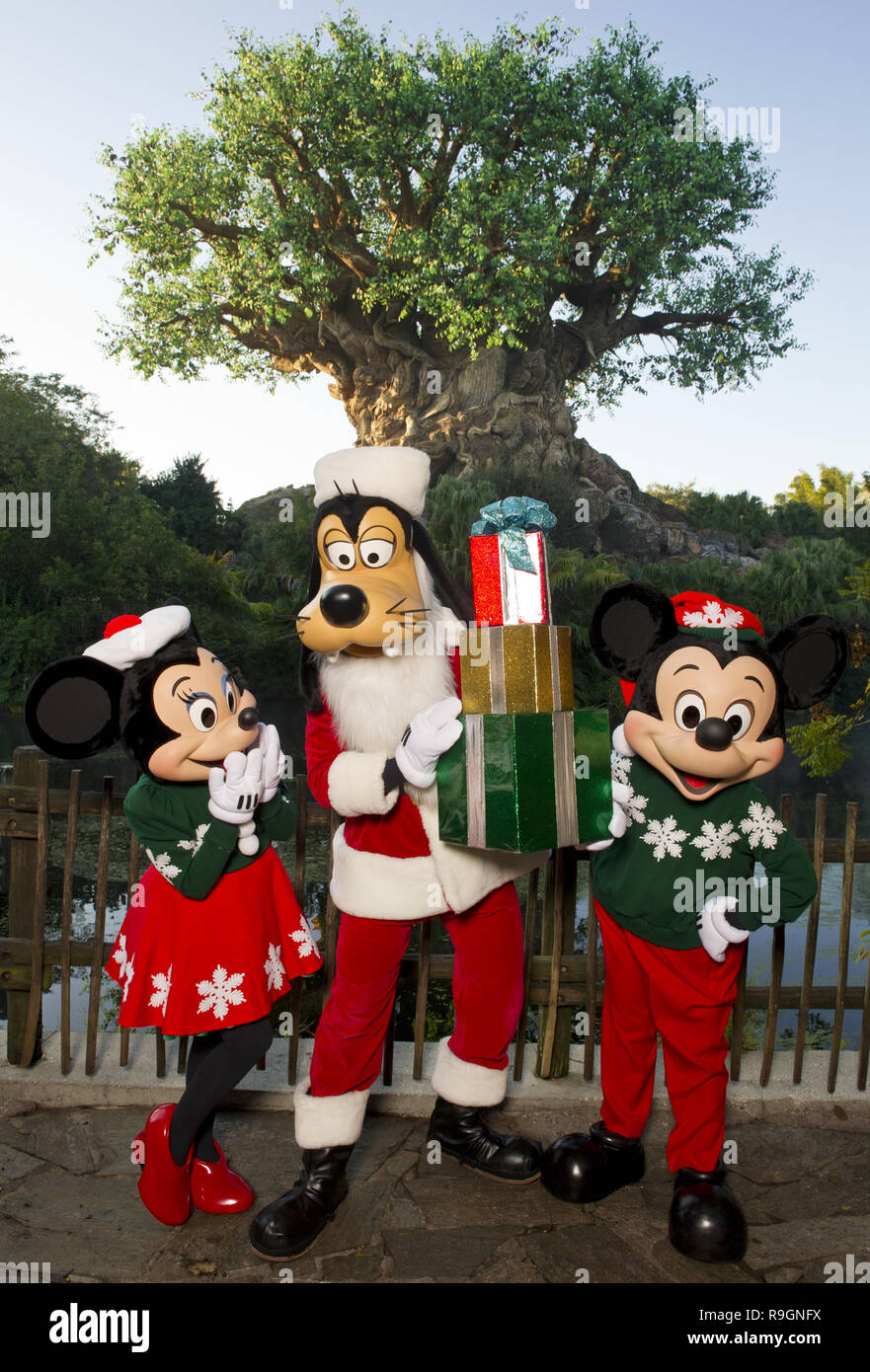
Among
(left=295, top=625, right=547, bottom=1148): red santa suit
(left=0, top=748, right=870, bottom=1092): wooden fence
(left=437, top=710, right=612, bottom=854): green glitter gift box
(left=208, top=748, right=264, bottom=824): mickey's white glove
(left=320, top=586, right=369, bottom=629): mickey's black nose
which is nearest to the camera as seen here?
(left=437, top=710, right=612, bottom=854): green glitter gift box

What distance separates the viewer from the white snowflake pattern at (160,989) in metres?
2.57

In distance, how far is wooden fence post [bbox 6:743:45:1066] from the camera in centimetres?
336

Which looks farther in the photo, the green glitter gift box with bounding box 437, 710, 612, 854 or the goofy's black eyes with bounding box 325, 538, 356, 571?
the goofy's black eyes with bounding box 325, 538, 356, 571

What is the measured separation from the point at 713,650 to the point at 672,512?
26530 millimetres

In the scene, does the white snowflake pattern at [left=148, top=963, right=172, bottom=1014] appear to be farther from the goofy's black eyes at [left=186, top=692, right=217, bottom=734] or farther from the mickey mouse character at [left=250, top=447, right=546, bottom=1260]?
the goofy's black eyes at [left=186, top=692, right=217, bottom=734]

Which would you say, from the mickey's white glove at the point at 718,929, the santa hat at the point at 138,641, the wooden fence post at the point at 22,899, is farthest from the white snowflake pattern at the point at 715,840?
the wooden fence post at the point at 22,899

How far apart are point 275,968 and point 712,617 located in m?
1.58

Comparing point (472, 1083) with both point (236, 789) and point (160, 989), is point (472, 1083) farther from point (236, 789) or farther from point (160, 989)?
point (236, 789)

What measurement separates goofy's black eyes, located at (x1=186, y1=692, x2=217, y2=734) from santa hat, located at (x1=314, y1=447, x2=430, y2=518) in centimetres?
67

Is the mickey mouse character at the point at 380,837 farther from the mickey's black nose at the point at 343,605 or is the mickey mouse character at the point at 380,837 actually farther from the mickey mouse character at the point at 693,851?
the mickey mouse character at the point at 693,851

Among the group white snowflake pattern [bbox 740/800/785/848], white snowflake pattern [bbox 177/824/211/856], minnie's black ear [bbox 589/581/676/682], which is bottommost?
white snowflake pattern [bbox 177/824/211/856]

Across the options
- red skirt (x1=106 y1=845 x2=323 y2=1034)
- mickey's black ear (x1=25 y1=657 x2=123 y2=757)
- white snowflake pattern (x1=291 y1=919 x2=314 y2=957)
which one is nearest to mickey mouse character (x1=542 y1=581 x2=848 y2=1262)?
white snowflake pattern (x1=291 y1=919 x2=314 y2=957)

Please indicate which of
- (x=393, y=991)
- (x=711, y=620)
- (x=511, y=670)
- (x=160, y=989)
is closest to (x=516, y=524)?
(x=511, y=670)

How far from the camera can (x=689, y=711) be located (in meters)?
2.51
